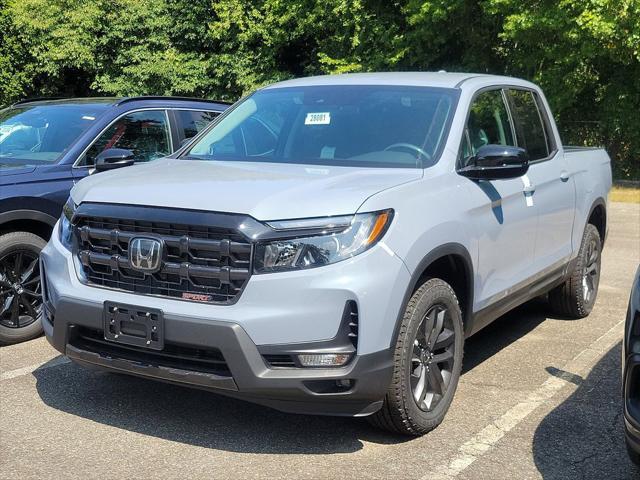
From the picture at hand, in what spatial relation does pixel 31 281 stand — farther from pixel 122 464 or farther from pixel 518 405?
pixel 518 405

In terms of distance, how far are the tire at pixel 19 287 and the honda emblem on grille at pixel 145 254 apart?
6.47ft

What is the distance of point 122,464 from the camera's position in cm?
369

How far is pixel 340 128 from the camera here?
4.75 metres

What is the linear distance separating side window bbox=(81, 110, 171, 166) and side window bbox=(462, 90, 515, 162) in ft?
9.09

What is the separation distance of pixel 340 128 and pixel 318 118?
0.21 metres

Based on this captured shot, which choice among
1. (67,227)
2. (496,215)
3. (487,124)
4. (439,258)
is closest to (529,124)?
(487,124)

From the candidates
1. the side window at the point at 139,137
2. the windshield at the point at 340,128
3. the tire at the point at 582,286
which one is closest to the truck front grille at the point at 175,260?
the windshield at the point at 340,128

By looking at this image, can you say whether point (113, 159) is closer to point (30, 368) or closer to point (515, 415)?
point (30, 368)

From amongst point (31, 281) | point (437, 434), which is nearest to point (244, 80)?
point (31, 281)

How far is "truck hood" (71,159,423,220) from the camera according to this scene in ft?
11.9

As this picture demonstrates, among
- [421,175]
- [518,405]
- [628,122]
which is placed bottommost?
[628,122]

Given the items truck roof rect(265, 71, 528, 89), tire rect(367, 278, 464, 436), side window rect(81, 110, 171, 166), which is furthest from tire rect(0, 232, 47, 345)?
tire rect(367, 278, 464, 436)

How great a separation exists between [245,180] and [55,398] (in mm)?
1728

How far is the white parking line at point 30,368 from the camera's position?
4.96m
